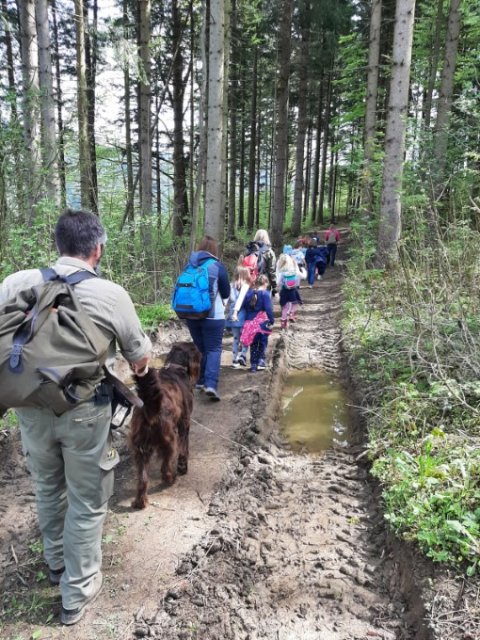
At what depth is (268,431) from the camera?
5.48m

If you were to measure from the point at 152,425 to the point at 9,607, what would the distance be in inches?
61.4

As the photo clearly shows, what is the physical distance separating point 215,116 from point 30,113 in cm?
410

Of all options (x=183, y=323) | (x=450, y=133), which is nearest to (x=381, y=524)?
(x=183, y=323)

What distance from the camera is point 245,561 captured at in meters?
3.31

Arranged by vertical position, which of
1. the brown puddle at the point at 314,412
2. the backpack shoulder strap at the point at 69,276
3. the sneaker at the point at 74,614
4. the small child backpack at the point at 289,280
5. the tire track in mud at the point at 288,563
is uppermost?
the backpack shoulder strap at the point at 69,276

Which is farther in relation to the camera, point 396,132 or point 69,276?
point 396,132

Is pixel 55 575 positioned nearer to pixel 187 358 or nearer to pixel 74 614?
pixel 74 614

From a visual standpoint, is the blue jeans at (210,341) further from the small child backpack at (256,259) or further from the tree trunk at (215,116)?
the tree trunk at (215,116)

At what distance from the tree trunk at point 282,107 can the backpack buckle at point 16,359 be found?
56.2 feet

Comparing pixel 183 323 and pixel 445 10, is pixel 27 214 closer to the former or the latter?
pixel 183 323

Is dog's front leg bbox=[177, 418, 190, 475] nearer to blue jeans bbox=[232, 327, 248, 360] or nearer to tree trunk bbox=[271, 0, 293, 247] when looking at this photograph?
blue jeans bbox=[232, 327, 248, 360]

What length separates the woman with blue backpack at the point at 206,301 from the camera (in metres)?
5.70

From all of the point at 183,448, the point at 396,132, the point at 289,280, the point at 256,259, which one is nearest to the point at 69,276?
the point at 183,448

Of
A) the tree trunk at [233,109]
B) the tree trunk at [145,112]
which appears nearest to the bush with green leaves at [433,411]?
the tree trunk at [145,112]
